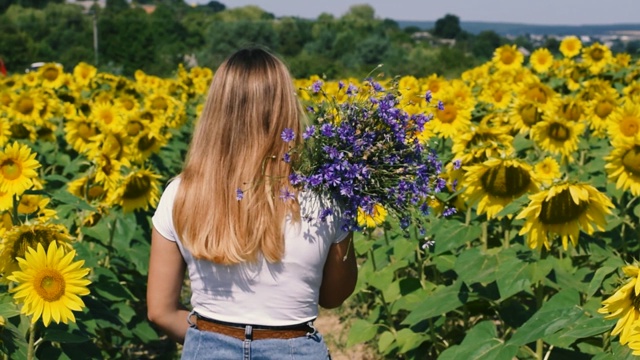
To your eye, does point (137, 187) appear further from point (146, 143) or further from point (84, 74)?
point (84, 74)

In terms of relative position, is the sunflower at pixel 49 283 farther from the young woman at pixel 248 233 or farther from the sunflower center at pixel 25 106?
the sunflower center at pixel 25 106

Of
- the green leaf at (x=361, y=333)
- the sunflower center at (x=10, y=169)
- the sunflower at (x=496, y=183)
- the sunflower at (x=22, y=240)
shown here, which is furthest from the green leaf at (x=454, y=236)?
the sunflower center at (x=10, y=169)

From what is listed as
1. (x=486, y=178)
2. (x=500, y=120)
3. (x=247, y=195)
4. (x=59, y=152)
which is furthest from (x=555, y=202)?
(x=59, y=152)

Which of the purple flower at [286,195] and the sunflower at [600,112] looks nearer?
the purple flower at [286,195]

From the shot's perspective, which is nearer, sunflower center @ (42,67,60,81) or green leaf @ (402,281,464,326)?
green leaf @ (402,281,464,326)

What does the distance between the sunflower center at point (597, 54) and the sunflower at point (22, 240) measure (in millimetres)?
6822

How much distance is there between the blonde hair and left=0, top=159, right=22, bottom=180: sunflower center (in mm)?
1632

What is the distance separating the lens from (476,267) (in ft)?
10.9

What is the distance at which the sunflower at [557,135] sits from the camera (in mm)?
5039

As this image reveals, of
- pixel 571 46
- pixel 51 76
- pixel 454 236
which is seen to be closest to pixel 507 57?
pixel 571 46

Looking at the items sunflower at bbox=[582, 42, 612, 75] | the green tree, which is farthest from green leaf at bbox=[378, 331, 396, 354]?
the green tree

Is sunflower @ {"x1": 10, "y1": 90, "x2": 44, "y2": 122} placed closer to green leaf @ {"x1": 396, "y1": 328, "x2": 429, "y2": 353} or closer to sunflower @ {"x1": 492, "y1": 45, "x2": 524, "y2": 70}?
green leaf @ {"x1": 396, "y1": 328, "x2": 429, "y2": 353}

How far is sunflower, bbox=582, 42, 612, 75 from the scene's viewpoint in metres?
8.63

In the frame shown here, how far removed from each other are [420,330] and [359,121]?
7.29 ft
